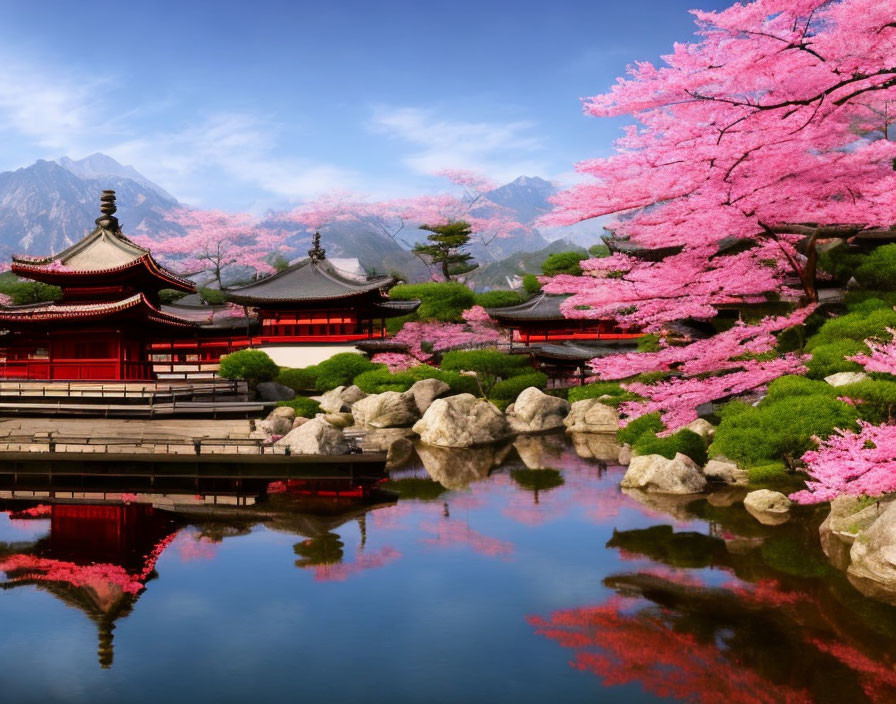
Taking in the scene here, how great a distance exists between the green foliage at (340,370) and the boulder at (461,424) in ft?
27.4

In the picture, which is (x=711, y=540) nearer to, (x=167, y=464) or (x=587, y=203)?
(x=587, y=203)

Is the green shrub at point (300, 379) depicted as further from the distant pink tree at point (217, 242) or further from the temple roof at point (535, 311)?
the distant pink tree at point (217, 242)

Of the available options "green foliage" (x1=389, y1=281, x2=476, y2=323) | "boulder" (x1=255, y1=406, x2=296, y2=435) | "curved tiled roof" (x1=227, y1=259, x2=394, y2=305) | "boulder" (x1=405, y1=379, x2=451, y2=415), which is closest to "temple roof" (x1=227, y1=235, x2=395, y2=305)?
"curved tiled roof" (x1=227, y1=259, x2=394, y2=305)

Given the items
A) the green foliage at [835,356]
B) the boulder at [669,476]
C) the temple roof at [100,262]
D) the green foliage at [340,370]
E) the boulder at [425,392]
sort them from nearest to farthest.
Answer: the green foliage at [835,356] → the boulder at [669,476] → the temple roof at [100,262] → the boulder at [425,392] → the green foliage at [340,370]

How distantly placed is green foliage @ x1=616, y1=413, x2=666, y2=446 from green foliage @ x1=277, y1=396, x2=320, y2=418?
584 inches

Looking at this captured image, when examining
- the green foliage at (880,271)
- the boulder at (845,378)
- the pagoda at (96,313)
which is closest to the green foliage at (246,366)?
the pagoda at (96,313)

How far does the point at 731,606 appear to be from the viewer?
35.7ft

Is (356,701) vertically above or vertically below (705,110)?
below

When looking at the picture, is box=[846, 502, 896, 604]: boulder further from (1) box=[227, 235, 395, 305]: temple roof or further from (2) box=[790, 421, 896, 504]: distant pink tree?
(1) box=[227, 235, 395, 305]: temple roof

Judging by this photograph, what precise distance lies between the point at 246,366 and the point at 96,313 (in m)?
7.90

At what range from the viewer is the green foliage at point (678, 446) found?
64.9 feet

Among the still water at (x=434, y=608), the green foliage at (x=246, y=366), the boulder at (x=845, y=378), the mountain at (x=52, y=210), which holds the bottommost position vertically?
the still water at (x=434, y=608)

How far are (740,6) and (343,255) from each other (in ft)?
410

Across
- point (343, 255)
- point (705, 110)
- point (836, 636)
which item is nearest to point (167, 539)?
point (836, 636)
